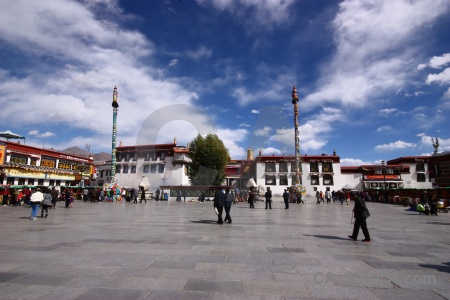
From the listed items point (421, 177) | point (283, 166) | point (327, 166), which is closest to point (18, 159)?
point (283, 166)

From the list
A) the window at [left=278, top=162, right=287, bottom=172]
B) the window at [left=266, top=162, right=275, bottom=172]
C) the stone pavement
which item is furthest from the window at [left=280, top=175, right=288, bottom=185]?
the stone pavement

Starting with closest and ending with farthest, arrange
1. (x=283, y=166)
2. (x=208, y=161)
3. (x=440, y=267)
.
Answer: (x=440, y=267) → (x=208, y=161) → (x=283, y=166)

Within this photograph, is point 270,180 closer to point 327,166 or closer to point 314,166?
point 314,166

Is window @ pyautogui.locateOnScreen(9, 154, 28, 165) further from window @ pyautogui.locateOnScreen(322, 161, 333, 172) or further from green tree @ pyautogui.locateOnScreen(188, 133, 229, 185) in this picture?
window @ pyautogui.locateOnScreen(322, 161, 333, 172)

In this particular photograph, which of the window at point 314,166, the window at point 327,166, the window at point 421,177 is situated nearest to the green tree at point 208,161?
the window at point 314,166

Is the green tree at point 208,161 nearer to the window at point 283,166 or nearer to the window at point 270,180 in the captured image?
the window at point 270,180

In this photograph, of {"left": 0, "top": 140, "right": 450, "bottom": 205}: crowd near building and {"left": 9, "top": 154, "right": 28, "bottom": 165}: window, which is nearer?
{"left": 9, "top": 154, "right": 28, "bottom": 165}: window

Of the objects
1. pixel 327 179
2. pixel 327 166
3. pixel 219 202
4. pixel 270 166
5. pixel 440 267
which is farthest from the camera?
pixel 270 166

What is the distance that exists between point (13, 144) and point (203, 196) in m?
29.2

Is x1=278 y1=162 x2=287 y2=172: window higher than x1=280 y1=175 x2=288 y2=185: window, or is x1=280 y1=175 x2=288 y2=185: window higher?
x1=278 y1=162 x2=287 y2=172: window

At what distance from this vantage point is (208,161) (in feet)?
147

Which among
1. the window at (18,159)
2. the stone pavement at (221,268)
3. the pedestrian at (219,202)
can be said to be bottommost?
the stone pavement at (221,268)

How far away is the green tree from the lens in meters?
44.4

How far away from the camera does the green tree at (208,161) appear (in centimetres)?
4442
